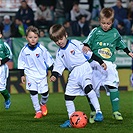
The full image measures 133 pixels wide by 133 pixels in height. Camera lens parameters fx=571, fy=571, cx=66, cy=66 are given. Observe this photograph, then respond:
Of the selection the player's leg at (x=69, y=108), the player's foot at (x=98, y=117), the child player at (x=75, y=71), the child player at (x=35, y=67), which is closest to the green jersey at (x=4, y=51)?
the child player at (x=35, y=67)

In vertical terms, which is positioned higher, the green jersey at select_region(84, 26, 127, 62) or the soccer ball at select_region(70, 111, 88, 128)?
the green jersey at select_region(84, 26, 127, 62)

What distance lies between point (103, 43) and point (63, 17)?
1167 centimetres

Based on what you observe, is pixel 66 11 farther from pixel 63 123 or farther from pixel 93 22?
pixel 63 123

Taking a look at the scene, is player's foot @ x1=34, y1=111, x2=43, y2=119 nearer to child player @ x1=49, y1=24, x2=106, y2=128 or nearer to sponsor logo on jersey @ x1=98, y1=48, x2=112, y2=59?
child player @ x1=49, y1=24, x2=106, y2=128

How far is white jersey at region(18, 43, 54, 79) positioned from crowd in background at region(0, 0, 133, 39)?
8.22 m

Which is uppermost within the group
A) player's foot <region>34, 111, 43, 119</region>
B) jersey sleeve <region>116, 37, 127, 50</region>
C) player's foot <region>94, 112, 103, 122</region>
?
jersey sleeve <region>116, 37, 127, 50</region>

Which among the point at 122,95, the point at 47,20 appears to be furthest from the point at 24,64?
the point at 47,20

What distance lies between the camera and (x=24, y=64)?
1173 cm

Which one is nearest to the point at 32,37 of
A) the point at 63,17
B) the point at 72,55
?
the point at 72,55

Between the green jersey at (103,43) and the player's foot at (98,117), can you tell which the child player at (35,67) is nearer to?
the green jersey at (103,43)

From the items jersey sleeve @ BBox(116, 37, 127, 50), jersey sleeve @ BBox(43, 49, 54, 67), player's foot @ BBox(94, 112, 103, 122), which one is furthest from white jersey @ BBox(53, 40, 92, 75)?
jersey sleeve @ BBox(43, 49, 54, 67)

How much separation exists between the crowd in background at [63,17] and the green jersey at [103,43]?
931cm

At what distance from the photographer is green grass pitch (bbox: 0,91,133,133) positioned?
9328 millimetres

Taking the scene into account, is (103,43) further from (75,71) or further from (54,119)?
(54,119)
